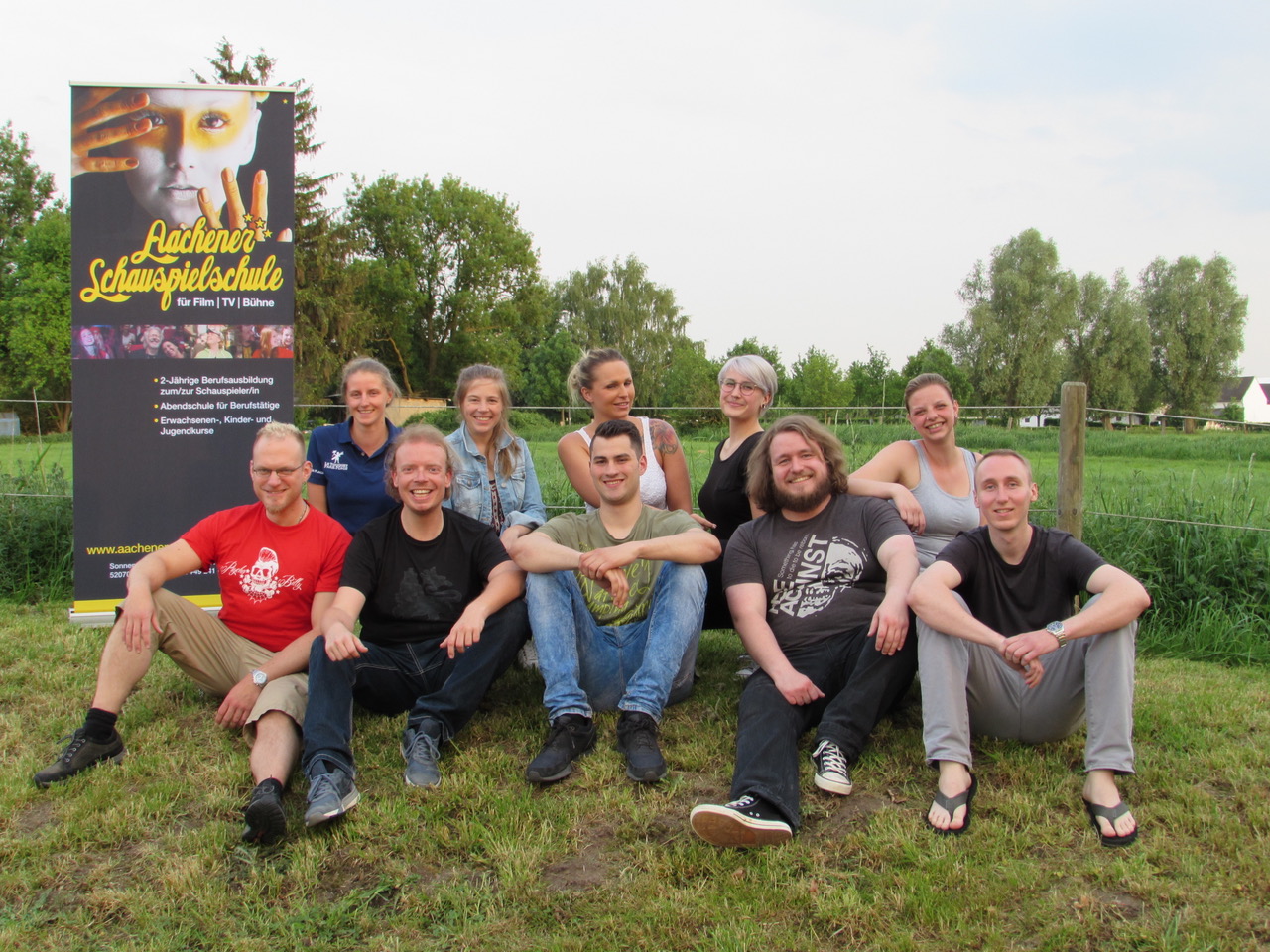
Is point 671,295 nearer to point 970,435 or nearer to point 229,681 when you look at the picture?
point 970,435

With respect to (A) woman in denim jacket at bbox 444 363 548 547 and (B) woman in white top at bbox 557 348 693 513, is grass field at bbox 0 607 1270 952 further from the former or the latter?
(B) woman in white top at bbox 557 348 693 513

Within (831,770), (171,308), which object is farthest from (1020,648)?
(171,308)

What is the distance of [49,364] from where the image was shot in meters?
34.2

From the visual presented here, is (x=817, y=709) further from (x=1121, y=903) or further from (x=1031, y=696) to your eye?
(x=1121, y=903)

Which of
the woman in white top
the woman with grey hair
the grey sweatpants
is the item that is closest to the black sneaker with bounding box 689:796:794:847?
the grey sweatpants

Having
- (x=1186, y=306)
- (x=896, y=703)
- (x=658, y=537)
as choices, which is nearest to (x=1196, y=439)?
(x=896, y=703)

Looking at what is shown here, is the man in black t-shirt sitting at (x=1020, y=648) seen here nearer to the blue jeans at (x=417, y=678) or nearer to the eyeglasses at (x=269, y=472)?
the blue jeans at (x=417, y=678)

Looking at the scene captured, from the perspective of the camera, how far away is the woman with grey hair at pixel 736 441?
13.4 ft

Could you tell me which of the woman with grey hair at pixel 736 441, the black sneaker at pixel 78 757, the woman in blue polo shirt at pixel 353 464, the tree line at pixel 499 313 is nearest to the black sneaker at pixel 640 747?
the woman with grey hair at pixel 736 441

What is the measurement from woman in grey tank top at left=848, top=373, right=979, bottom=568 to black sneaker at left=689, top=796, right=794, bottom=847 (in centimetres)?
150

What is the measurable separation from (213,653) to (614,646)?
1.51 metres

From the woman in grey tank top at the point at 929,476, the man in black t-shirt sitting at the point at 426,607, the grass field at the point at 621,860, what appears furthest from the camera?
the woman in grey tank top at the point at 929,476

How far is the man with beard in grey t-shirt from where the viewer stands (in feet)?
9.43

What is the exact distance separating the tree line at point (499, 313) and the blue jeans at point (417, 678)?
2761 centimetres
